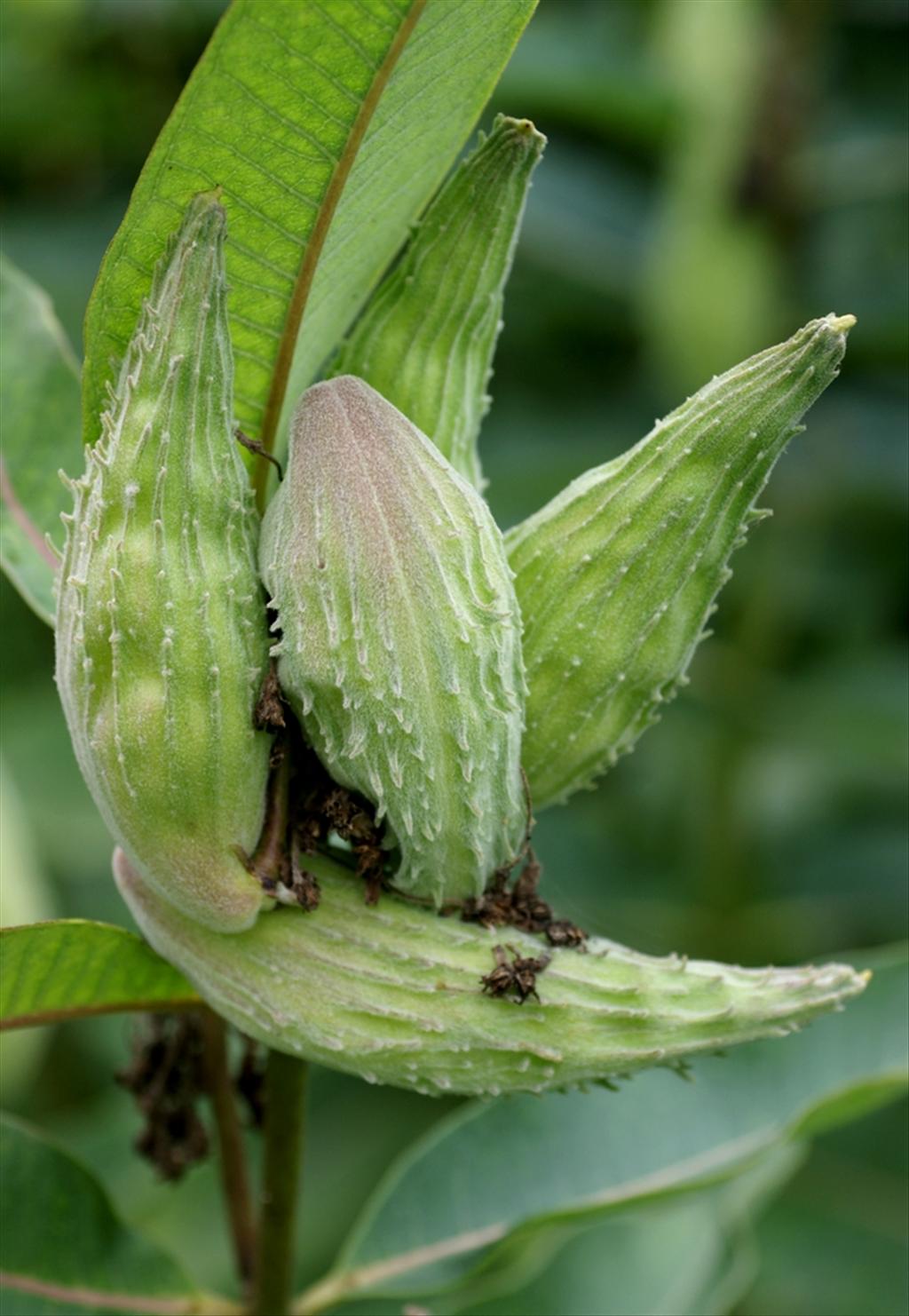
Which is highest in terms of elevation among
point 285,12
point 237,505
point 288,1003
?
point 285,12

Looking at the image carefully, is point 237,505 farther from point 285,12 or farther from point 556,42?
point 556,42

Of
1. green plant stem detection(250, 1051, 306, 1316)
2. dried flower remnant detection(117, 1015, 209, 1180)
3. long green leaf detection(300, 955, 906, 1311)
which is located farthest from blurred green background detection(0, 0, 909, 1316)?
green plant stem detection(250, 1051, 306, 1316)

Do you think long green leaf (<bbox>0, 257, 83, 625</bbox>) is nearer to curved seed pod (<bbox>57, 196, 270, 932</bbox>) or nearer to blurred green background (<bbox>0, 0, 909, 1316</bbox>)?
curved seed pod (<bbox>57, 196, 270, 932</bbox>)

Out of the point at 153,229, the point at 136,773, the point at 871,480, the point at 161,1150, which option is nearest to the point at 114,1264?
the point at 161,1150

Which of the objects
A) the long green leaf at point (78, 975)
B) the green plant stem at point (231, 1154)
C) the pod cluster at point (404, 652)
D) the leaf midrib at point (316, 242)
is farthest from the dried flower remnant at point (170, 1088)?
the leaf midrib at point (316, 242)

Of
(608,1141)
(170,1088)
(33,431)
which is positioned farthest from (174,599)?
(608,1141)

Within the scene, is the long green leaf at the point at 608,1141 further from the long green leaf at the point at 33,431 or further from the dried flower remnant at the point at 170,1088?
the long green leaf at the point at 33,431
